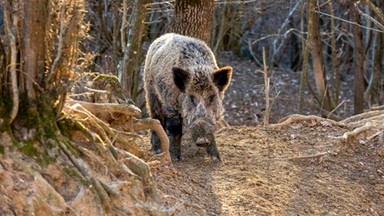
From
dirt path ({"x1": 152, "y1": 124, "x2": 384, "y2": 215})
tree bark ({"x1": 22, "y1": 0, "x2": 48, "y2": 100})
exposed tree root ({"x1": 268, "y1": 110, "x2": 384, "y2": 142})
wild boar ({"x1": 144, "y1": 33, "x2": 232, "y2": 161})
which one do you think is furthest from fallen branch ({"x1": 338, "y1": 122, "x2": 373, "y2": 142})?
tree bark ({"x1": 22, "y1": 0, "x2": 48, "y2": 100})

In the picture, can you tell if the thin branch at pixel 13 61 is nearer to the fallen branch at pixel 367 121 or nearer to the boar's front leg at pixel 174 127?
the boar's front leg at pixel 174 127

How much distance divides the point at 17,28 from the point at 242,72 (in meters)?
18.2

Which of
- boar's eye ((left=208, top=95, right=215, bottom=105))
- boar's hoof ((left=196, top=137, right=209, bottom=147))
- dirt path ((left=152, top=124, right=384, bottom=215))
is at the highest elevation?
boar's eye ((left=208, top=95, right=215, bottom=105))

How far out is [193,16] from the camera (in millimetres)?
11836

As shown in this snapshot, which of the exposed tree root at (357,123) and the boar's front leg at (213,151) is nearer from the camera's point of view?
the boar's front leg at (213,151)

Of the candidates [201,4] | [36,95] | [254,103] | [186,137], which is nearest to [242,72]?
[254,103]

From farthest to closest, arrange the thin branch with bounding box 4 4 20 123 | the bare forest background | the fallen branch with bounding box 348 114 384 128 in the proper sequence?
the bare forest background, the fallen branch with bounding box 348 114 384 128, the thin branch with bounding box 4 4 20 123

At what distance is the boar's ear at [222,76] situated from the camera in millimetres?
9227

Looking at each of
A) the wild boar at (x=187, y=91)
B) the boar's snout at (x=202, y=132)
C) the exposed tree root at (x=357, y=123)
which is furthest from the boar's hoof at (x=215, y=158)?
the exposed tree root at (x=357, y=123)

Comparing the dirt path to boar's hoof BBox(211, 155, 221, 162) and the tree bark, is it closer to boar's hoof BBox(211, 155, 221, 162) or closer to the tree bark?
boar's hoof BBox(211, 155, 221, 162)

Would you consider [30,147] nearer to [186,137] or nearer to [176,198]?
[176,198]

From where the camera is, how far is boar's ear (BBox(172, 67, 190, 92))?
9.22m

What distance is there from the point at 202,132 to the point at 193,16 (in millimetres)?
3322

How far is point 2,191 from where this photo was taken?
18.8 feet
